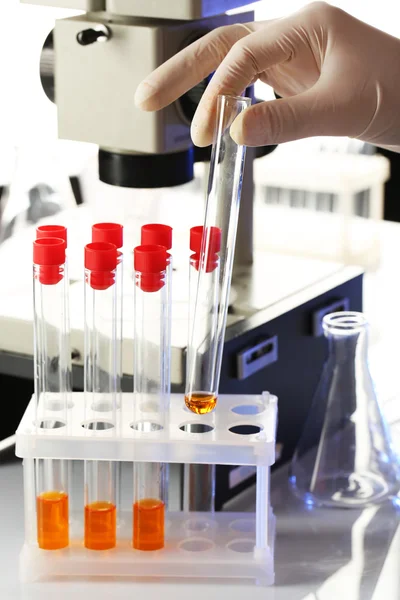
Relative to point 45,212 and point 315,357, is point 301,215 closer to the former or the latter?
point 45,212

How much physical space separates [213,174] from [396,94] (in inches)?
11.1

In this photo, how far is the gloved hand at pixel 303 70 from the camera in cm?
120

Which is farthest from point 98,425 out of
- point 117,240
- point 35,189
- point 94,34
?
point 35,189

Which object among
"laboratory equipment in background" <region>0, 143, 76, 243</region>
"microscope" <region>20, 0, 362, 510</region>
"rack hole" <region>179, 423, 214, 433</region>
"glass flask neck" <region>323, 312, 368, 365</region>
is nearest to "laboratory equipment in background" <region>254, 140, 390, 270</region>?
"laboratory equipment in background" <region>0, 143, 76, 243</region>

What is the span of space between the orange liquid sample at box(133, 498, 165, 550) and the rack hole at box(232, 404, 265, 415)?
0.54ft

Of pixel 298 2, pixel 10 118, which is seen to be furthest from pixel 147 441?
pixel 298 2

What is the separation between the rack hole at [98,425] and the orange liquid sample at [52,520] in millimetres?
101

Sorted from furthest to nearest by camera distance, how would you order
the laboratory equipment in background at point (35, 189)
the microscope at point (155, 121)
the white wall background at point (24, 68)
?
the white wall background at point (24, 68)
the laboratory equipment in background at point (35, 189)
the microscope at point (155, 121)

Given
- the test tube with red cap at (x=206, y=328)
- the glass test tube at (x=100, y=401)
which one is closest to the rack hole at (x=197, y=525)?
the glass test tube at (x=100, y=401)

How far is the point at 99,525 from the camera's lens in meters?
1.33

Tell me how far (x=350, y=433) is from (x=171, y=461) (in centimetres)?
35

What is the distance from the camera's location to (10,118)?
3004 millimetres

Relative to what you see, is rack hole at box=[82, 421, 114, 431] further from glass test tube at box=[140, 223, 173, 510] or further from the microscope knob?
the microscope knob

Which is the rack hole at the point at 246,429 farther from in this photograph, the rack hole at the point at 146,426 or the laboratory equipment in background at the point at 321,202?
the laboratory equipment in background at the point at 321,202
